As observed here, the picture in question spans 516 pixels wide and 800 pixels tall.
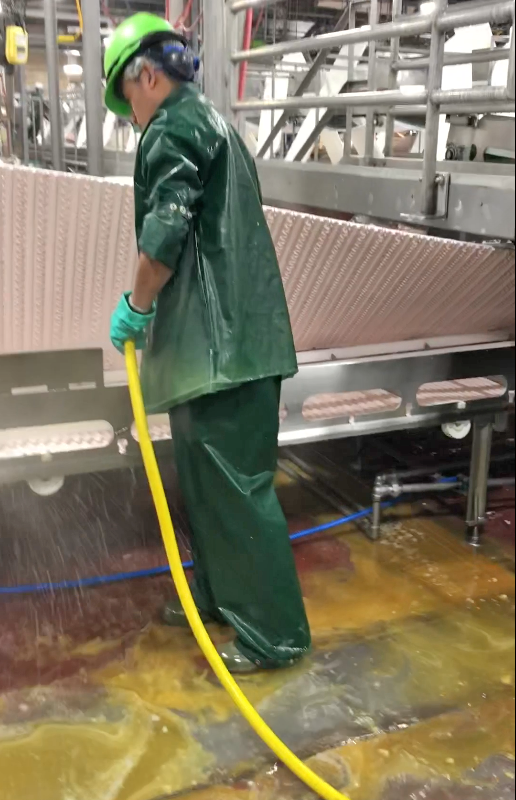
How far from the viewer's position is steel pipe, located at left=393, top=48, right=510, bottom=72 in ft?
3.46

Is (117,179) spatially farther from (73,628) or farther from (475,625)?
(475,625)

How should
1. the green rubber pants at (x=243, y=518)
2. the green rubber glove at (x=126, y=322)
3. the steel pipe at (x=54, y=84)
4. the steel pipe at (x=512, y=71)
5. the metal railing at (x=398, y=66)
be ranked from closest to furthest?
1. the steel pipe at (x=512, y=71)
2. the metal railing at (x=398, y=66)
3. the steel pipe at (x=54, y=84)
4. the green rubber glove at (x=126, y=322)
5. the green rubber pants at (x=243, y=518)

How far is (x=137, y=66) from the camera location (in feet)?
3.33

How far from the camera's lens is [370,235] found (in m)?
1.27

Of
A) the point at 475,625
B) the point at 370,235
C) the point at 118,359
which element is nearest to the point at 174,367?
the point at 118,359

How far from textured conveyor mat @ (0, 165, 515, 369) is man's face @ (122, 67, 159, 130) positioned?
0.35 feet

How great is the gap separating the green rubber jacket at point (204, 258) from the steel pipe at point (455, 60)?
1.06 feet

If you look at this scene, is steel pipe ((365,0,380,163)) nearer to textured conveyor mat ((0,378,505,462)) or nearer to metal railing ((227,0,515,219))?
metal railing ((227,0,515,219))

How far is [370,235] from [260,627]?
27.8 inches

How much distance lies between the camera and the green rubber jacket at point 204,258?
104cm

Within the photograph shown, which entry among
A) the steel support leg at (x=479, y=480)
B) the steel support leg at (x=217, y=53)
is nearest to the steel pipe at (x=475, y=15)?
the steel support leg at (x=217, y=53)

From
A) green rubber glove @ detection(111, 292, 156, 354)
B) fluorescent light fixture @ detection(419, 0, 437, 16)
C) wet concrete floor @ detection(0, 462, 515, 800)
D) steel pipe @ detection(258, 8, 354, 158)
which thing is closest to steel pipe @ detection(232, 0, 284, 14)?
steel pipe @ detection(258, 8, 354, 158)

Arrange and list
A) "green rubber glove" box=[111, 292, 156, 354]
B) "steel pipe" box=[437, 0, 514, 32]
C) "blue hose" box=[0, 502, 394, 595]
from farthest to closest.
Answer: "blue hose" box=[0, 502, 394, 595] < "green rubber glove" box=[111, 292, 156, 354] < "steel pipe" box=[437, 0, 514, 32]

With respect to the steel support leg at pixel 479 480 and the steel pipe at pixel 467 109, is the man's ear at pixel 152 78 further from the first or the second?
the steel support leg at pixel 479 480
